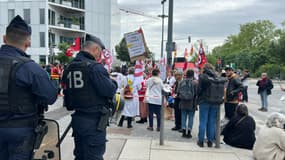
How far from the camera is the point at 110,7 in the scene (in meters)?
53.1

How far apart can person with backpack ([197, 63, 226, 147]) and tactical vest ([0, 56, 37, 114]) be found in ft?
14.2

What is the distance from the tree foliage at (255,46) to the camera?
60.1 meters

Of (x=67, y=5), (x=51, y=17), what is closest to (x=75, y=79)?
Result: (x=51, y=17)

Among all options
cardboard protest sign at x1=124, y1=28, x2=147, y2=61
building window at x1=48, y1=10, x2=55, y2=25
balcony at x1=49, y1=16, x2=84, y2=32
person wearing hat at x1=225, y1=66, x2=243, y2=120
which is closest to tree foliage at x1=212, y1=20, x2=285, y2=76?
balcony at x1=49, y1=16, x2=84, y2=32

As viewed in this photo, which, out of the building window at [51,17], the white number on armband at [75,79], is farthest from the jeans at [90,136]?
the building window at [51,17]

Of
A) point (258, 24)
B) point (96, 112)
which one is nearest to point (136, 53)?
point (96, 112)

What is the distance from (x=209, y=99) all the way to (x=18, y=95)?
441cm

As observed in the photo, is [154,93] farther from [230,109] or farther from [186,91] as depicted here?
[230,109]

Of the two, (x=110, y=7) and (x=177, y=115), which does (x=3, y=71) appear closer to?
(x=177, y=115)

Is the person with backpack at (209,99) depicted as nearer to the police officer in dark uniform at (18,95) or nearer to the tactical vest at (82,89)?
the tactical vest at (82,89)

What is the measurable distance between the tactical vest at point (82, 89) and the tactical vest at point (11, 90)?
2.62 ft

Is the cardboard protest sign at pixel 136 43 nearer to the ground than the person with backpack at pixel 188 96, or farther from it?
farther from it

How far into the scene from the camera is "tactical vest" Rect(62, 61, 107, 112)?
12.2ft

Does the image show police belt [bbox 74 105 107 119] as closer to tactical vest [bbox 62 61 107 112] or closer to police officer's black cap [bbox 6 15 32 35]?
tactical vest [bbox 62 61 107 112]
